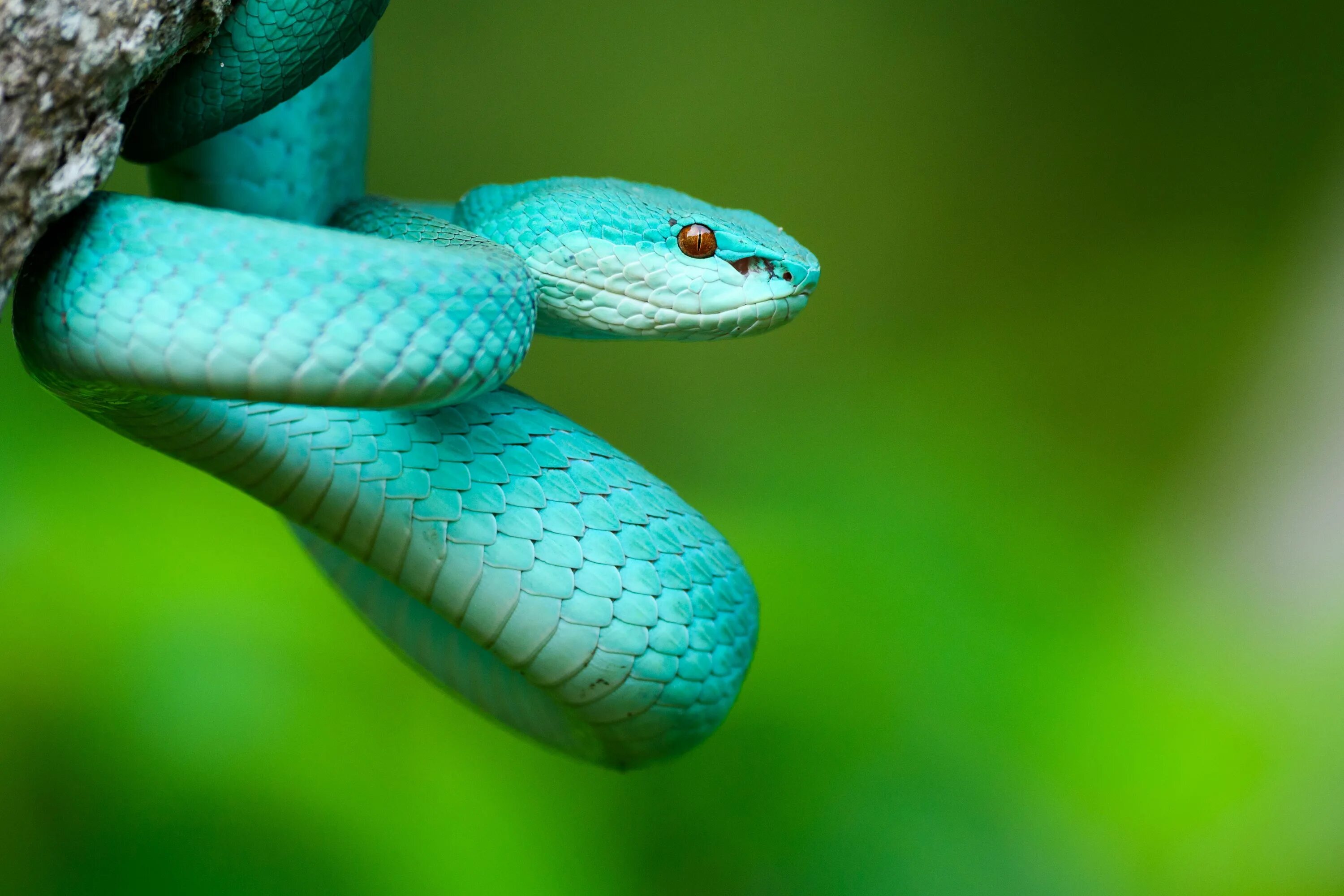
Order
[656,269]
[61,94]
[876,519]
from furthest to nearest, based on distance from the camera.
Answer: [876,519] < [656,269] < [61,94]

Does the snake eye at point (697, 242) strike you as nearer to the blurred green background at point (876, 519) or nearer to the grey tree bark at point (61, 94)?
the grey tree bark at point (61, 94)

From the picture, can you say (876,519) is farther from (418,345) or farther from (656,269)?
(418,345)

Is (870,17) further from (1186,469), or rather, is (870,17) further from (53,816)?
(53,816)

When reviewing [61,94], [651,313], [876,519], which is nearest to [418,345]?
[61,94]

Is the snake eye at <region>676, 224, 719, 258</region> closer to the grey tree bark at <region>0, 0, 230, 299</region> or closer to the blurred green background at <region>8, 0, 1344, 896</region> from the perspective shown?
the grey tree bark at <region>0, 0, 230, 299</region>

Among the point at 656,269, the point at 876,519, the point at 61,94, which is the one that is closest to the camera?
the point at 61,94

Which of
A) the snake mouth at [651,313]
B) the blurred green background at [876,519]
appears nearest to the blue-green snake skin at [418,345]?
the snake mouth at [651,313]

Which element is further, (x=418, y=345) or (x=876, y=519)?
(x=876, y=519)
